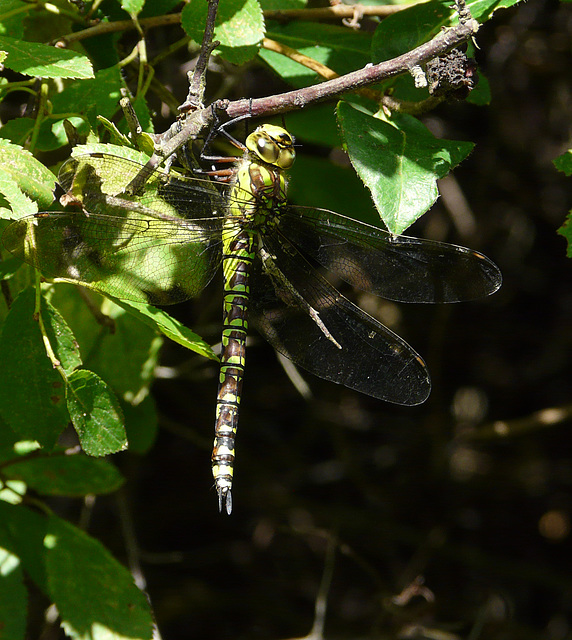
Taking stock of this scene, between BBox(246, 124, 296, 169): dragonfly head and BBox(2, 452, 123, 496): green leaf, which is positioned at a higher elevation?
BBox(246, 124, 296, 169): dragonfly head

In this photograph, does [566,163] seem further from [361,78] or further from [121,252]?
[121,252]

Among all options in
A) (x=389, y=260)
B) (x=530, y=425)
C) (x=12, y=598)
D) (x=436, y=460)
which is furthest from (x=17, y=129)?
(x=436, y=460)

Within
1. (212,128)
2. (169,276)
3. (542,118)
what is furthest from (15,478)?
(542,118)

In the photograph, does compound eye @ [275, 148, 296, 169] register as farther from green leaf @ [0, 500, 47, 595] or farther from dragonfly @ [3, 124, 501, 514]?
green leaf @ [0, 500, 47, 595]

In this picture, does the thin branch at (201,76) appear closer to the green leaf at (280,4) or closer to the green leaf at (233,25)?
the green leaf at (233,25)

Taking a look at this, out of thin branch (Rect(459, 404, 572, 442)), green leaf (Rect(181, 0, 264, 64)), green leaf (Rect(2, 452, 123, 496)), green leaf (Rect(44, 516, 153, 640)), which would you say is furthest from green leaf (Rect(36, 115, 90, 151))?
thin branch (Rect(459, 404, 572, 442))

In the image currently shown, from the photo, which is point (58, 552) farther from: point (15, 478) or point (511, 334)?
point (511, 334)

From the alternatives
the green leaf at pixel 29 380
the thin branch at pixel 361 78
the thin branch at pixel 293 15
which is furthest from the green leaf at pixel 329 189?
the green leaf at pixel 29 380
